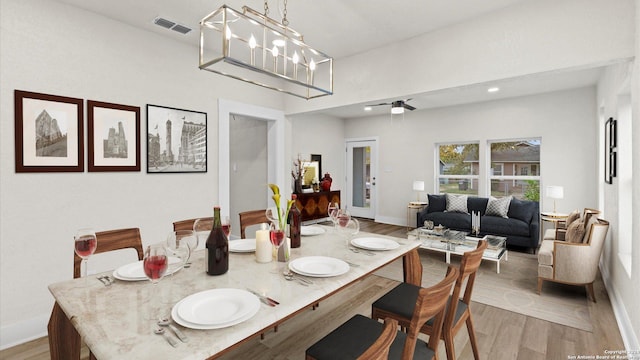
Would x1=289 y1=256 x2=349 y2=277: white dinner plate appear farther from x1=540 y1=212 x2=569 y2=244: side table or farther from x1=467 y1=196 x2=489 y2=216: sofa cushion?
x1=467 y1=196 x2=489 y2=216: sofa cushion

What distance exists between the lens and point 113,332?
946mm

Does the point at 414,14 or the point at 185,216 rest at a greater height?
the point at 414,14

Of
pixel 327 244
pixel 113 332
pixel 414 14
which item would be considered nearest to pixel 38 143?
pixel 113 332

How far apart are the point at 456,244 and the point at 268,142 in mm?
3033

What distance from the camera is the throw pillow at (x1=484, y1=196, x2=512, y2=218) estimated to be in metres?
5.14

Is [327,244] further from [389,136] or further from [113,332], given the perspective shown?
[389,136]

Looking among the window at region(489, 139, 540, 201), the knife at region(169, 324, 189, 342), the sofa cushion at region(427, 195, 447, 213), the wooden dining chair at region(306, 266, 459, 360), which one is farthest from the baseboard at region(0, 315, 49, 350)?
the window at region(489, 139, 540, 201)

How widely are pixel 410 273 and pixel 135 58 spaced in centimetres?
317

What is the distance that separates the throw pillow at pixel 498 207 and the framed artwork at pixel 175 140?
480cm

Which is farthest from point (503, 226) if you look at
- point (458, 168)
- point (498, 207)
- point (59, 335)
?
point (59, 335)

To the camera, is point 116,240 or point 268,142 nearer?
point 116,240

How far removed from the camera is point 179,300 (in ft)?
3.84

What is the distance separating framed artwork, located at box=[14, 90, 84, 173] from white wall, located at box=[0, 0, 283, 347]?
0.17 feet

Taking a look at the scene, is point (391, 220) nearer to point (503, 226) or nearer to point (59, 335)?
point (503, 226)
